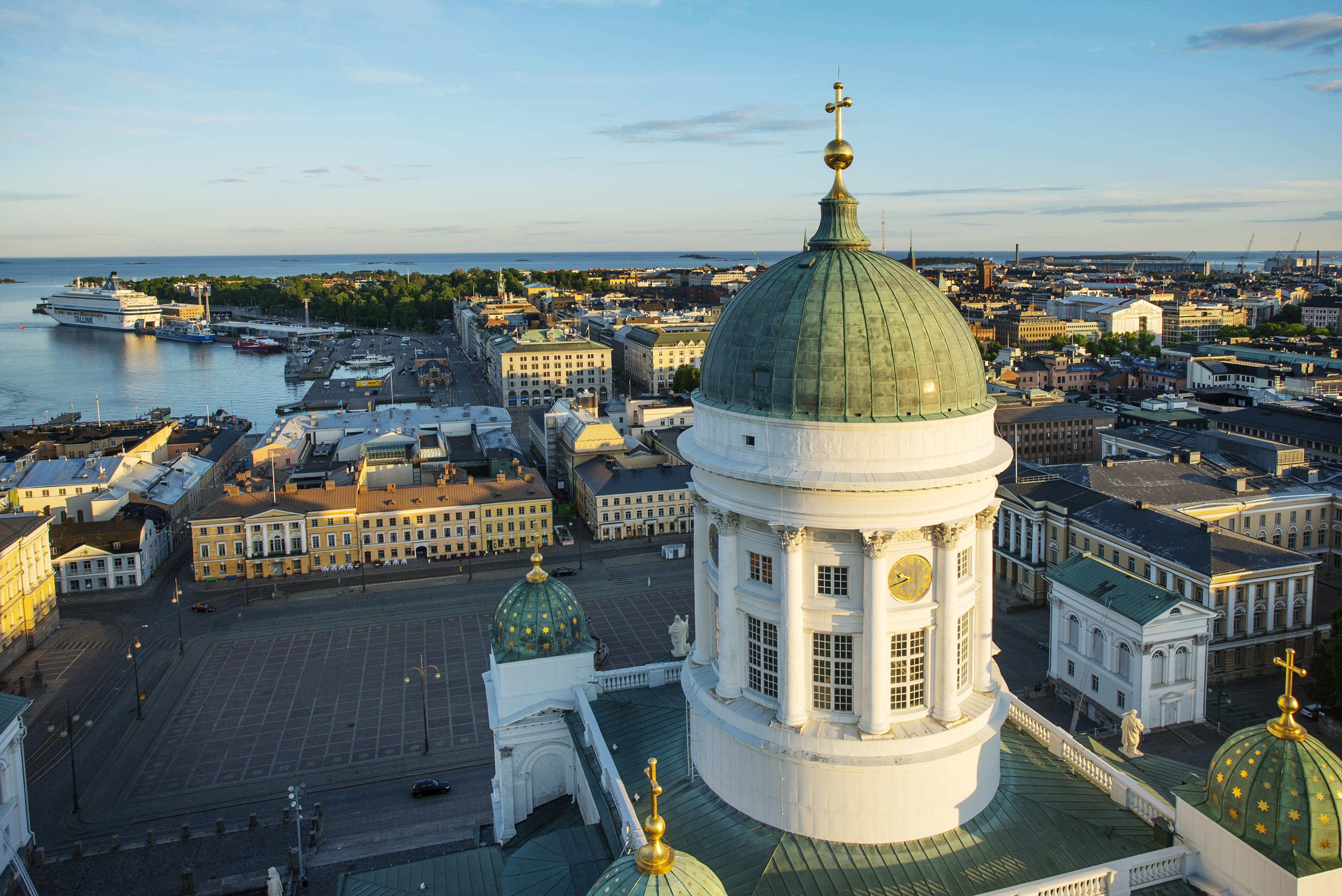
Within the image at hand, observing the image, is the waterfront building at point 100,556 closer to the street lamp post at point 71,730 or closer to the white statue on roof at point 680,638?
the street lamp post at point 71,730

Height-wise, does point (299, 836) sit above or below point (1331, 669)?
below

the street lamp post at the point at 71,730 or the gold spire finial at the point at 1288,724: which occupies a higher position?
the gold spire finial at the point at 1288,724

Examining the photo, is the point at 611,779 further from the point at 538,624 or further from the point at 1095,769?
the point at 1095,769

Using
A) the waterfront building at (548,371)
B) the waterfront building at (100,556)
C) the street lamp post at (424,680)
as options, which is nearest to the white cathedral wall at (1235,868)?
the street lamp post at (424,680)

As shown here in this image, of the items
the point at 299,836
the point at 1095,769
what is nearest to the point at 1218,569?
the point at 1095,769

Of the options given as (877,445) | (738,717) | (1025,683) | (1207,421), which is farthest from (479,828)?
(1207,421)

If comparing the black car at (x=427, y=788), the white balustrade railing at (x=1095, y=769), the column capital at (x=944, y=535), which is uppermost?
the column capital at (x=944, y=535)
